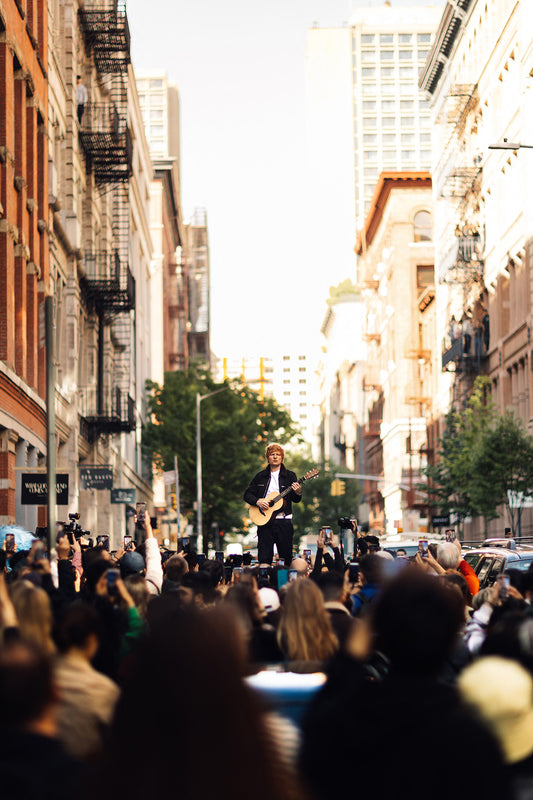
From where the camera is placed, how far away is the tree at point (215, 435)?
66438mm

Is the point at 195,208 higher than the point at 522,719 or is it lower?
higher

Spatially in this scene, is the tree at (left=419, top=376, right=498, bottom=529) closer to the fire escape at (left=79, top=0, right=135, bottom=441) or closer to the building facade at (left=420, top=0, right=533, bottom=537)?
the building facade at (left=420, top=0, right=533, bottom=537)

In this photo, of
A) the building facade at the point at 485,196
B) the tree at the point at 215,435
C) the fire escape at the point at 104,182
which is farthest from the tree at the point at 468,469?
the fire escape at the point at 104,182

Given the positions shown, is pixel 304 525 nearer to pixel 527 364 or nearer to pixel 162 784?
pixel 527 364

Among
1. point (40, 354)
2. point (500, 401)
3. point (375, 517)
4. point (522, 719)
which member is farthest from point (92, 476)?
point (375, 517)

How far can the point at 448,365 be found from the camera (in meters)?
73.1

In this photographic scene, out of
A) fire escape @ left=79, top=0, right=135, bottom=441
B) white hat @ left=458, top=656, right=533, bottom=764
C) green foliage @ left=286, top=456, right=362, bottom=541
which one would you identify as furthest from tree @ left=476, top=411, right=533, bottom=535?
green foliage @ left=286, top=456, right=362, bottom=541

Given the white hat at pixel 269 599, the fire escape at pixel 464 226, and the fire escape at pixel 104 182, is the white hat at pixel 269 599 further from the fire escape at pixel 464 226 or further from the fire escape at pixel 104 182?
the fire escape at pixel 464 226

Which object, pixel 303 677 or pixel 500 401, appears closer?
pixel 303 677

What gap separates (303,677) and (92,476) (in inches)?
919

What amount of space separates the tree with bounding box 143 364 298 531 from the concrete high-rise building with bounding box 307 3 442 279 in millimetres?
89313

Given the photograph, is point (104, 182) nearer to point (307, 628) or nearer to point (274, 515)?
point (274, 515)

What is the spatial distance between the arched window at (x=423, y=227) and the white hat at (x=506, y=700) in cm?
9950

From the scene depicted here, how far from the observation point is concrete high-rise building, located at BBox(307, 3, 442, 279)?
530 feet
